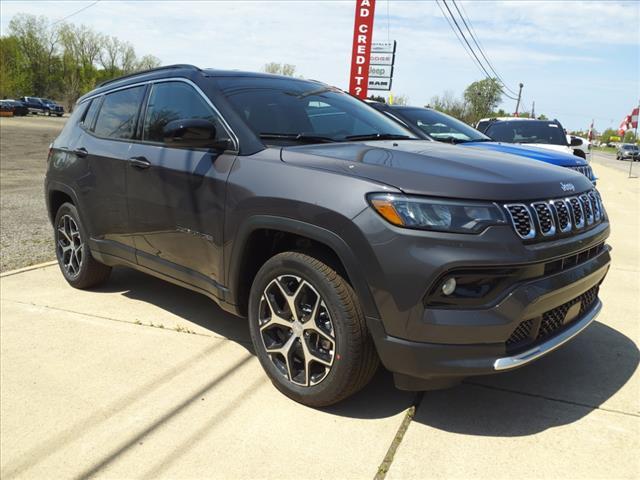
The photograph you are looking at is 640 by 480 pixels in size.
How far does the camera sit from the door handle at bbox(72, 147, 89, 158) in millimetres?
4617

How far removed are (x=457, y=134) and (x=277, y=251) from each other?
4956 mm

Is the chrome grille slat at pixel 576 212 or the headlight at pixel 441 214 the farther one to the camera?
the chrome grille slat at pixel 576 212

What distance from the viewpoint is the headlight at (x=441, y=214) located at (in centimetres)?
245

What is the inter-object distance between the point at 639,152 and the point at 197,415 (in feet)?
156

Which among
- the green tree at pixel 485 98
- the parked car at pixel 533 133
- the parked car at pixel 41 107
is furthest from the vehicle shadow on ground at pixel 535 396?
the parked car at pixel 41 107

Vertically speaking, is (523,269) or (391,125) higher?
(391,125)

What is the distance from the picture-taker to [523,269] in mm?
2500

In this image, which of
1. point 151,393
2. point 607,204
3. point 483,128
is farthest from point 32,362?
point 607,204

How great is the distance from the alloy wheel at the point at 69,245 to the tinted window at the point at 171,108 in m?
1.44

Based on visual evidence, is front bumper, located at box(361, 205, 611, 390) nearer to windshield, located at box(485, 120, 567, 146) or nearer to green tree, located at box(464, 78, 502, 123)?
windshield, located at box(485, 120, 567, 146)

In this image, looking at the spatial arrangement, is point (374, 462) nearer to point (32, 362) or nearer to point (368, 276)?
point (368, 276)

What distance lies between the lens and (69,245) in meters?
5.12

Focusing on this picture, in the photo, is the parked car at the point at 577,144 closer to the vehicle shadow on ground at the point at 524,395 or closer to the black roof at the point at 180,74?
the vehicle shadow on ground at the point at 524,395

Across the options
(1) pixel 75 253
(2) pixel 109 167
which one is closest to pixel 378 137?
(2) pixel 109 167
